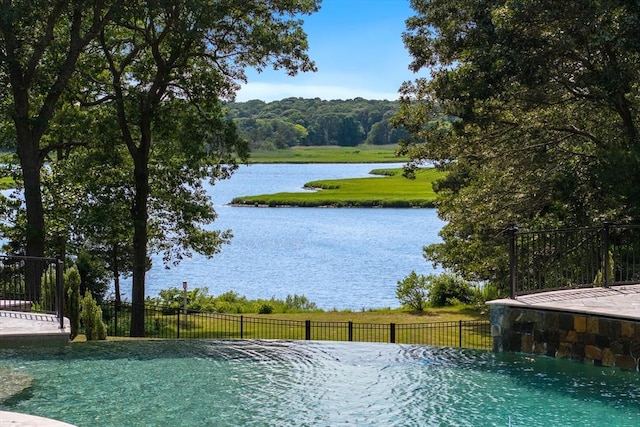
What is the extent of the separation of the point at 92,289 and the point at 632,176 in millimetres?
17843

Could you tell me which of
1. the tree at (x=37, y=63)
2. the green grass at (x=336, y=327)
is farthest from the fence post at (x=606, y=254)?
the tree at (x=37, y=63)

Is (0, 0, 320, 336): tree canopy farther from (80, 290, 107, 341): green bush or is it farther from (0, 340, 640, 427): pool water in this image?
(0, 340, 640, 427): pool water

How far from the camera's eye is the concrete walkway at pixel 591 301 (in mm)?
11266

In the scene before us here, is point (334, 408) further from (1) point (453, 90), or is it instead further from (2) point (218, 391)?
(1) point (453, 90)

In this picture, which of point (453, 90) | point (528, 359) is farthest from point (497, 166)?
point (528, 359)

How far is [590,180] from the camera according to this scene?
17766 millimetres

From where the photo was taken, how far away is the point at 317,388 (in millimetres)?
10828

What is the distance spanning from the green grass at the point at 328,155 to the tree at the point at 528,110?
12399cm

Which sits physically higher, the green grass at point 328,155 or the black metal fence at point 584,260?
the green grass at point 328,155

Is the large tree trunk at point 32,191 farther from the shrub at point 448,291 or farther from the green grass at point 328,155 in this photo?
the green grass at point 328,155

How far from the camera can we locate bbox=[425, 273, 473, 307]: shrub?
31.2 meters

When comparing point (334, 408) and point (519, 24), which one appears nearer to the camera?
point (334, 408)

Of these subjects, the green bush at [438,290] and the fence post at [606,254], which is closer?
the fence post at [606,254]

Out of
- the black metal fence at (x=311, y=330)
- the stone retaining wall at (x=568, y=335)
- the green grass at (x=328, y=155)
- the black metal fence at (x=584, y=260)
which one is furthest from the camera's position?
the green grass at (x=328, y=155)
